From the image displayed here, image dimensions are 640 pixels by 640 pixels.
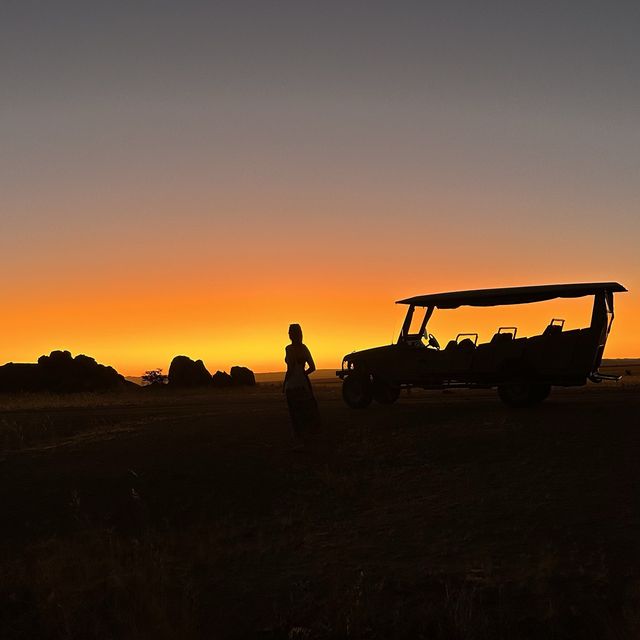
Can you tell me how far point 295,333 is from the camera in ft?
53.8

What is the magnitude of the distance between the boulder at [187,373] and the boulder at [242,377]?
2.10 metres

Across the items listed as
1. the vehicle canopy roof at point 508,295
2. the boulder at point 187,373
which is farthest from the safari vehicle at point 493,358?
the boulder at point 187,373

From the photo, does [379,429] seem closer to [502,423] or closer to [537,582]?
[502,423]

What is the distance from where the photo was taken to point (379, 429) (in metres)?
18.4

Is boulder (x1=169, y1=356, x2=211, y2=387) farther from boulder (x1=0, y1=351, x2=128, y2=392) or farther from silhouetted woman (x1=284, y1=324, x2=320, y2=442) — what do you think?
silhouetted woman (x1=284, y1=324, x2=320, y2=442)

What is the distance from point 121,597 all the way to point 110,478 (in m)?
6.00

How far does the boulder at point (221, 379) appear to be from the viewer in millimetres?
65825

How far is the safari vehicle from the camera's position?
19781mm

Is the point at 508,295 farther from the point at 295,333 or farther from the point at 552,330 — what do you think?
the point at 295,333

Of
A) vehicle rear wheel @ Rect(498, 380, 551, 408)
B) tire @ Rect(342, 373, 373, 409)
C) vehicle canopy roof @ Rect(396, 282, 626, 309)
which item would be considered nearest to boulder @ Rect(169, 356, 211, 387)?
tire @ Rect(342, 373, 373, 409)

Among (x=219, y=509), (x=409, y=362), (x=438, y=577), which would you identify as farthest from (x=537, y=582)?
(x=409, y=362)

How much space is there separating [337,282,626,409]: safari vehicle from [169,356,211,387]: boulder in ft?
144

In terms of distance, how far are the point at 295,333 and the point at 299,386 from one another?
110 cm

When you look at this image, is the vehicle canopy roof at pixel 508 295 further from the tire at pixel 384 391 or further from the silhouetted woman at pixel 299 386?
the silhouetted woman at pixel 299 386
